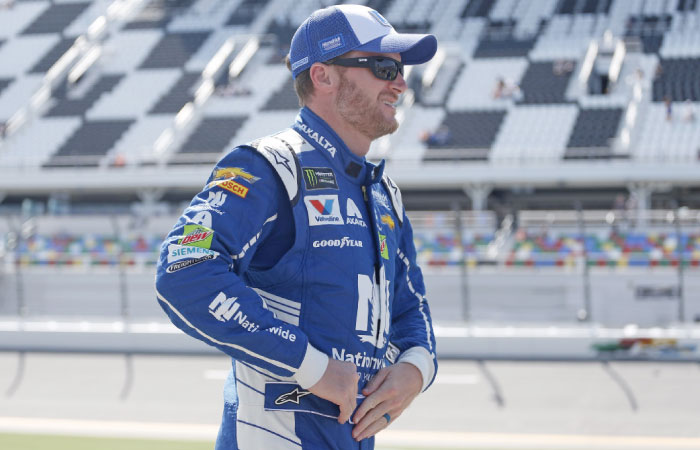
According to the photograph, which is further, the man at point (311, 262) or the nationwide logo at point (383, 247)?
the nationwide logo at point (383, 247)

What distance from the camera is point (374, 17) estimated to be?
6.57ft

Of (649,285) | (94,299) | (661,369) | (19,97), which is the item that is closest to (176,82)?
(19,97)

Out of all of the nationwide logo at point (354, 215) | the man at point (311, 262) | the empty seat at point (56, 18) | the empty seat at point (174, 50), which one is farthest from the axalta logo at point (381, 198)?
A: the empty seat at point (56, 18)

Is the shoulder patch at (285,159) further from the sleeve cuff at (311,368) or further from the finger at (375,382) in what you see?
the finger at (375,382)

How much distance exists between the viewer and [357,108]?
1.96 metres

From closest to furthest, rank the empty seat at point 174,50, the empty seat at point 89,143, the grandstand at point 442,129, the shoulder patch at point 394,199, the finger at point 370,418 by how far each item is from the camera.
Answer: the finger at point 370,418, the shoulder patch at point 394,199, the grandstand at point 442,129, the empty seat at point 89,143, the empty seat at point 174,50

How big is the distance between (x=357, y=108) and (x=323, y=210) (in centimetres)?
26

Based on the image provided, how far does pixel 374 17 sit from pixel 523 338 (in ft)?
31.7

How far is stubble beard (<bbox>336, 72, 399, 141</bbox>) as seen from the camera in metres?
1.95

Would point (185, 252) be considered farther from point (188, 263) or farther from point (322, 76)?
point (322, 76)

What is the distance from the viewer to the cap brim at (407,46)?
1.93m

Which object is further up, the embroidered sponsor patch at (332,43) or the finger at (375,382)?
the embroidered sponsor patch at (332,43)

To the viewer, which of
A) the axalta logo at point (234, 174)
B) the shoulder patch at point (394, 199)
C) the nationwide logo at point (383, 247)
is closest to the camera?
the axalta logo at point (234, 174)

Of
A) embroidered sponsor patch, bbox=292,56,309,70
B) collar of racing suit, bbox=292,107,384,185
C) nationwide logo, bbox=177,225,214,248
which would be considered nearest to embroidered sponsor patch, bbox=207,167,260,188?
nationwide logo, bbox=177,225,214,248
